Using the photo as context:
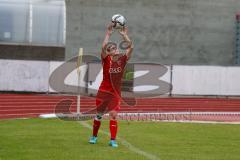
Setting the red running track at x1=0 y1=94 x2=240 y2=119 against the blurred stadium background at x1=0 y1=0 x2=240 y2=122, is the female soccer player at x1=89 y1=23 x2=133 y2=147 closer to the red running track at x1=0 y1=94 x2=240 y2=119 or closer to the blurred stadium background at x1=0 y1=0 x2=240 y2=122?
the red running track at x1=0 y1=94 x2=240 y2=119

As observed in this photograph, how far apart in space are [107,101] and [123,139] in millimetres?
1423

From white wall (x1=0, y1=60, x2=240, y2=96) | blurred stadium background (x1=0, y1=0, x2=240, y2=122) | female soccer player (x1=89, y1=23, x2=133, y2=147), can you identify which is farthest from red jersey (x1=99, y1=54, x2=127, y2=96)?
blurred stadium background (x1=0, y1=0, x2=240, y2=122)

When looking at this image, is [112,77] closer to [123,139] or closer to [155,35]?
[123,139]

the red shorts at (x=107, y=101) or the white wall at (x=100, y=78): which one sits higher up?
the white wall at (x=100, y=78)

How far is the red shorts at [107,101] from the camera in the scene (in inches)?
442

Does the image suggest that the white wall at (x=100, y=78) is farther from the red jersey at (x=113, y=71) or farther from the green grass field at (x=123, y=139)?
the red jersey at (x=113, y=71)

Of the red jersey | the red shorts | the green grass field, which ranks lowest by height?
the green grass field

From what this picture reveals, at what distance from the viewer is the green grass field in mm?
9969

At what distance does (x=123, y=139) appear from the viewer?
12461 mm

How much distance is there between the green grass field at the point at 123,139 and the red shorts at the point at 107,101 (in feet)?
2.25

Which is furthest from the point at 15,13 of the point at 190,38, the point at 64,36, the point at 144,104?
the point at 144,104

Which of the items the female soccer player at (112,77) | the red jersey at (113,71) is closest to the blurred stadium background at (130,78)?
the female soccer player at (112,77)

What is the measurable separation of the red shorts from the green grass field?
2.25 feet

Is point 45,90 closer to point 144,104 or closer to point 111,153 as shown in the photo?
point 144,104
